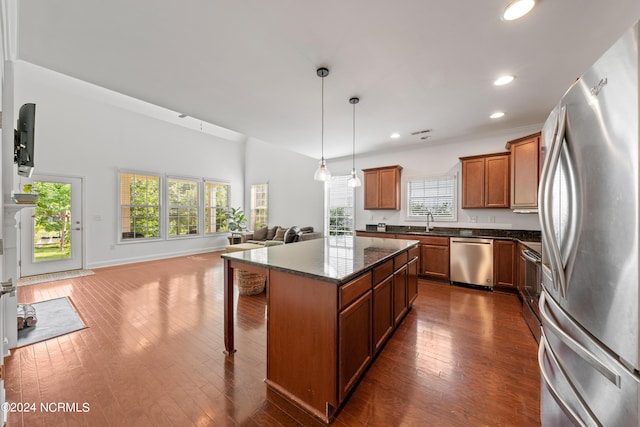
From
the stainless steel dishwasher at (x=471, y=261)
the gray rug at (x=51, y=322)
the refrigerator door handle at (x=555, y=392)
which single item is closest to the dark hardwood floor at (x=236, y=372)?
the gray rug at (x=51, y=322)

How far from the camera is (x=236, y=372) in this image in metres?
1.94

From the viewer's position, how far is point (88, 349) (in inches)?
87.5

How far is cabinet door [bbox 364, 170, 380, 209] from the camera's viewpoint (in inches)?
216

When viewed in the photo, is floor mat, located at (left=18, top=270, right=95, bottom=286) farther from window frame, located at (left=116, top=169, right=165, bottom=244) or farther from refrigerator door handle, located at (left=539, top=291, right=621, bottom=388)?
refrigerator door handle, located at (left=539, top=291, right=621, bottom=388)

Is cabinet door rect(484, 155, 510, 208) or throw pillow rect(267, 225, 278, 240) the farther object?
throw pillow rect(267, 225, 278, 240)

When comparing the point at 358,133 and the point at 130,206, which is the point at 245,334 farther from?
the point at 130,206

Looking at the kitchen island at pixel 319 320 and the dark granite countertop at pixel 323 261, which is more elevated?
the dark granite countertop at pixel 323 261

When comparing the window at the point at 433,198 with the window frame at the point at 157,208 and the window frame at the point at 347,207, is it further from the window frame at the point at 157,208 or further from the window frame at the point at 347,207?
the window frame at the point at 157,208

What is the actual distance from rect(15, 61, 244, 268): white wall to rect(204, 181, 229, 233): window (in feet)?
1.91

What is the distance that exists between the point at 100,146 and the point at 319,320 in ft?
21.7

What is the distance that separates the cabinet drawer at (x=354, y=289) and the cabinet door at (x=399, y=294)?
70cm

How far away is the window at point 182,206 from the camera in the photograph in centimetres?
667

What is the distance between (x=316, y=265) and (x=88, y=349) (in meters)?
2.34

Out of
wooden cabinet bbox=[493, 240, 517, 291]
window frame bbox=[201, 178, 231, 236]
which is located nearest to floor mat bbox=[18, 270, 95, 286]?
window frame bbox=[201, 178, 231, 236]
